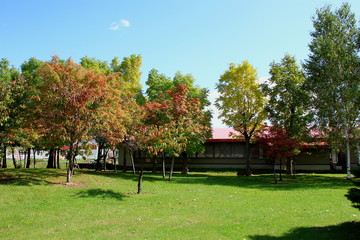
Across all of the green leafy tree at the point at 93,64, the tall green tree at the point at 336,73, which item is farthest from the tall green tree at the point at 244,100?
the green leafy tree at the point at 93,64

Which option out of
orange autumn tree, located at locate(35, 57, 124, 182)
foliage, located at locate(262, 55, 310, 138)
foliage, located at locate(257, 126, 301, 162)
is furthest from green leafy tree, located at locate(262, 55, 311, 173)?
Result: orange autumn tree, located at locate(35, 57, 124, 182)

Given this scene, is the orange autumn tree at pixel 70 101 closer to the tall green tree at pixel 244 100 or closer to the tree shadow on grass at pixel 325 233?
the tree shadow on grass at pixel 325 233

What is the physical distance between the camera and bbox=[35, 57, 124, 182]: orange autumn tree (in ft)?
48.5

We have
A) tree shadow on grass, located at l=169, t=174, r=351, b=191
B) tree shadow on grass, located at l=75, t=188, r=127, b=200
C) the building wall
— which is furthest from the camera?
the building wall

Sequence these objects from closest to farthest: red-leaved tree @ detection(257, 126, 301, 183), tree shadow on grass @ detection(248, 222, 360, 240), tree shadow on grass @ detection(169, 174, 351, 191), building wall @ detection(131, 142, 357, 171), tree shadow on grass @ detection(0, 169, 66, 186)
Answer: tree shadow on grass @ detection(248, 222, 360, 240) → tree shadow on grass @ detection(0, 169, 66, 186) → tree shadow on grass @ detection(169, 174, 351, 191) → red-leaved tree @ detection(257, 126, 301, 183) → building wall @ detection(131, 142, 357, 171)

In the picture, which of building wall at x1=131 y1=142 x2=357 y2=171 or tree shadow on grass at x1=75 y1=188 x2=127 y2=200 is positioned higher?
building wall at x1=131 y1=142 x2=357 y2=171

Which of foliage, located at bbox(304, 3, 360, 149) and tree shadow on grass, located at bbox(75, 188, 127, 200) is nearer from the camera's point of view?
tree shadow on grass, located at bbox(75, 188, 127, 200)

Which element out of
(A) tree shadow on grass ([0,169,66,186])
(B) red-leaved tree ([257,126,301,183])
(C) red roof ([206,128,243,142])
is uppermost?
(C) red roof ([206,128,243,142])

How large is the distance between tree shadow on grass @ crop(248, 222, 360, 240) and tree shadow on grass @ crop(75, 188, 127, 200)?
309 inches

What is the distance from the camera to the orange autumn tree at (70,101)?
14773 mm

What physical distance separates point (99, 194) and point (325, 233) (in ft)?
31.9

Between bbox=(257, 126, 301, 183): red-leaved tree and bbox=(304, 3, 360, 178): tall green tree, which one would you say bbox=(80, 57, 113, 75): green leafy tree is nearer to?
bbox=(257, 126, 301, 183): red-leaved tree

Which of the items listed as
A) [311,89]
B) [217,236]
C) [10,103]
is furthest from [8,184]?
[311,89]

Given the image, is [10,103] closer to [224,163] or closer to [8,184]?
[8,184]
